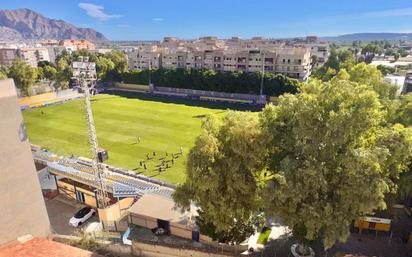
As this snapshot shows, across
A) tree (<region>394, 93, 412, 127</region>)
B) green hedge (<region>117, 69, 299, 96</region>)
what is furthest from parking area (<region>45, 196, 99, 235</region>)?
green hedge (<region>117, 69, 299, 96</region>)

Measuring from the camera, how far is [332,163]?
1312 centimetres

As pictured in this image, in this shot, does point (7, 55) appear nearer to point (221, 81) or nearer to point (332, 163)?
point (221, 81)

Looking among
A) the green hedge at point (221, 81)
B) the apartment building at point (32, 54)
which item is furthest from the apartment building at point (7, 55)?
the green hedge at point (221, 81)

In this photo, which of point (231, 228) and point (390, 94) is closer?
point (231, 228)

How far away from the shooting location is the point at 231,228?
16.3 meters

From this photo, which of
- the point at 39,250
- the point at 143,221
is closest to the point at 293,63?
the point at 143,221

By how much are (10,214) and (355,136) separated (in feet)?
55.2

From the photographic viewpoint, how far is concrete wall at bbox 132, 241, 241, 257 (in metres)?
14.3

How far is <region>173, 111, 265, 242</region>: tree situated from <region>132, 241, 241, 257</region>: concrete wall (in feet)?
5.01

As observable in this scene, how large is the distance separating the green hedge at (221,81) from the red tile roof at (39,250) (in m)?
45.1

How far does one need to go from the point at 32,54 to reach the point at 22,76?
262 ft

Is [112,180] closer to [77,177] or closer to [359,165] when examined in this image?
[77,177]

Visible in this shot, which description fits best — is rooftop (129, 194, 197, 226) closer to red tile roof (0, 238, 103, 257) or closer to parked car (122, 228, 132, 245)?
parked car (122, 228, 132, 245)

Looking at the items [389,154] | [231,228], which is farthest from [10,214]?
[389,154]
